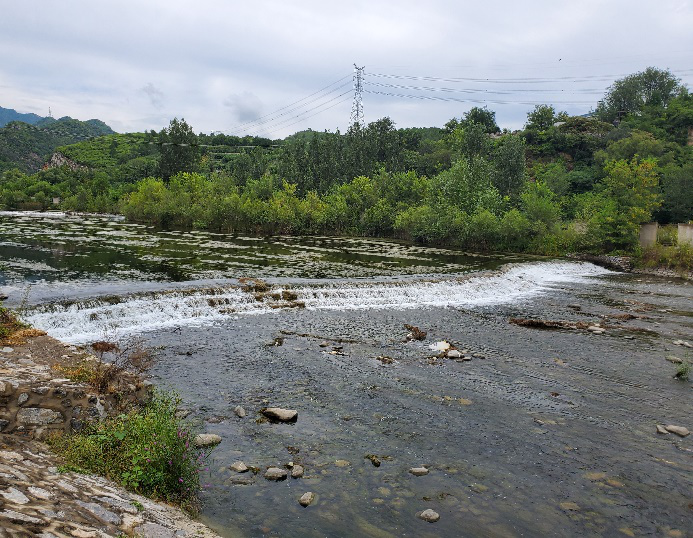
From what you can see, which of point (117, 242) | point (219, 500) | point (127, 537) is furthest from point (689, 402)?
point (117, 242)

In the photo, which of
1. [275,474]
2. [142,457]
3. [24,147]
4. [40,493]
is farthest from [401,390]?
[24,147]

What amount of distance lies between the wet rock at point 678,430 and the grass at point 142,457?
33.0 ft

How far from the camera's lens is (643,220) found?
41531 mm

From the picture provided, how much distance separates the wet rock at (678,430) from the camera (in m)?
10.1

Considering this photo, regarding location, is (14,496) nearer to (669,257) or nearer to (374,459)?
(374,459)

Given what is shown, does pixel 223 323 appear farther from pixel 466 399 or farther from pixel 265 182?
pixel 265 182

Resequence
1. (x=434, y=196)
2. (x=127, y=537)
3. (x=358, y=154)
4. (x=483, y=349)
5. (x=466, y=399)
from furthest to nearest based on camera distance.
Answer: (x=358, y=154) < (x=434, y=196) < (x=483, y=349) < (x=466, y=399) < (x=127, y=537)

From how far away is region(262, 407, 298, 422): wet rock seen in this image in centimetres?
1016

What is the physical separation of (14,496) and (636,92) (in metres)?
140

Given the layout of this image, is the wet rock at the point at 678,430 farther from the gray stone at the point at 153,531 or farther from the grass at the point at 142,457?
the gray stone at the point at 153,531

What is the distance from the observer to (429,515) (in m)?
7.10

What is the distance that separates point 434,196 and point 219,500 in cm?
5440

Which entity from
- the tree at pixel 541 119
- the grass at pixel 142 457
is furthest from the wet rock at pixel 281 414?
the tree at pixel 541 119

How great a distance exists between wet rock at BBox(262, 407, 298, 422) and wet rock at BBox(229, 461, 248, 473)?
1.96 metres
